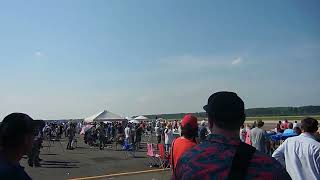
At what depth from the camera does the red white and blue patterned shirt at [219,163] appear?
2.39 metres

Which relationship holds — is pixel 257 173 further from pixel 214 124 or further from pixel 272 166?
pixel 214 124

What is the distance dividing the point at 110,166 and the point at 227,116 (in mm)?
15901

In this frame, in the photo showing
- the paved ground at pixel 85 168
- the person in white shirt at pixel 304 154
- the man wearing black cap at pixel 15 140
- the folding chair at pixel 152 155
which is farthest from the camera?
the folding chair at pixel 152 155

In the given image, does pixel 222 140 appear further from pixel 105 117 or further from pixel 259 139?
pixel 105 117

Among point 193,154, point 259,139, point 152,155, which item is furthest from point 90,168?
point 193,154

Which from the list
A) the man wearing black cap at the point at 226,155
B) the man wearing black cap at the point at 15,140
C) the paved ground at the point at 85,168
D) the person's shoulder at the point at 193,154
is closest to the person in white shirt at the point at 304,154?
the man wearing black cap at the point at 226,155

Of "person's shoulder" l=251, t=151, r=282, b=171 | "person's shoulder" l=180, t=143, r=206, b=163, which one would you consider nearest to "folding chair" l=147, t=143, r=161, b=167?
"person's shoulder" l=180, t=143, r=206, b=163

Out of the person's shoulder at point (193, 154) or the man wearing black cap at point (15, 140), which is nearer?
the person's shoulder at point (193, 154)

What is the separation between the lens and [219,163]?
242 centimetres

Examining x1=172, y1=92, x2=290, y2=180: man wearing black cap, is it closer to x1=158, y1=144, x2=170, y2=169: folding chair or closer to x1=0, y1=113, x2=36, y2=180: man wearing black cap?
x1=0, y1=113, x2=36, y2=180: man wearing black cap

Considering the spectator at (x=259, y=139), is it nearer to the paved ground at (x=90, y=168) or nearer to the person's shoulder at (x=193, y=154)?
the paved ground at (x=90, y=168)

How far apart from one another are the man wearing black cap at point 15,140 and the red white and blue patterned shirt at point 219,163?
1189 mm

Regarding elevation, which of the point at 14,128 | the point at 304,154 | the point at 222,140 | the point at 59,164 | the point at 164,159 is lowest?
the point at 59,164

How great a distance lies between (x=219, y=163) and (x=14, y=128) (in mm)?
1525
